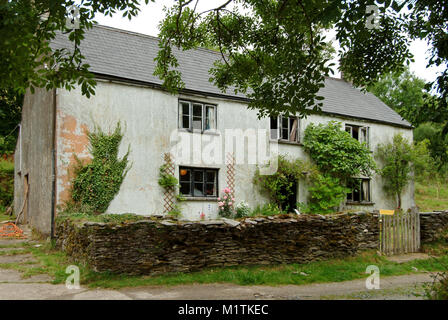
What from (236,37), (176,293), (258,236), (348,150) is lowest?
(176,293)

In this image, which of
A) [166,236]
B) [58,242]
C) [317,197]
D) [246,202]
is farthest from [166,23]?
[317,197]

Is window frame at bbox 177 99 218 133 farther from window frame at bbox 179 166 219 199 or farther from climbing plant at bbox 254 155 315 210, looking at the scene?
climbing plant at bbox 254 155 315 210

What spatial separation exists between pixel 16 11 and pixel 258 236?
269 inches

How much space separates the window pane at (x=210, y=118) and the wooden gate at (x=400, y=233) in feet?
26.5

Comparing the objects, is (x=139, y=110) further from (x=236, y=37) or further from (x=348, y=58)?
(x=348, y=58)

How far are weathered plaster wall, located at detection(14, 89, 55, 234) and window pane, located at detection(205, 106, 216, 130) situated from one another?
243 inches

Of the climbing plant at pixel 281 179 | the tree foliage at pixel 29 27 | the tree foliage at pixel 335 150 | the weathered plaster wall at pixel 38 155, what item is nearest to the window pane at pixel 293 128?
the tree foliage at pixel 335 150

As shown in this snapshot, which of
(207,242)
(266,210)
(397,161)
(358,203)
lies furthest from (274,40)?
(397,161)

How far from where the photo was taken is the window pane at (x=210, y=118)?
1698 centimetres

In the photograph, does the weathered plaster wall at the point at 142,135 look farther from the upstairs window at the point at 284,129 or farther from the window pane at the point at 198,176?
the upstairs window at the point at 284,129

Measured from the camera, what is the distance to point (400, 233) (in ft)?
39.4

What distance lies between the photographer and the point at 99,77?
14.4 metres

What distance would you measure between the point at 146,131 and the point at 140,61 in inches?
132

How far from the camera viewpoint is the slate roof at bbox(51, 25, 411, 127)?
15.2 m
